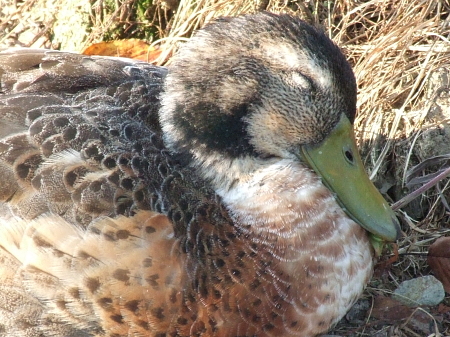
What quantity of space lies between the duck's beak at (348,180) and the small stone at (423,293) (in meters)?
0.49

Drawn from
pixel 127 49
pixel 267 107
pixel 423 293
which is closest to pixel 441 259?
pixel 423 293

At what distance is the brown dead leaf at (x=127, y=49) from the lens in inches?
179

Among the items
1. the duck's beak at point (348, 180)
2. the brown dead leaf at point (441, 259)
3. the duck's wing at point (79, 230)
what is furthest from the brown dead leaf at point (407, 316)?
the duck's wing at point (79, 230)

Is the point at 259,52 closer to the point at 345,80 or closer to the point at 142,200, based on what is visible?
the point at 345,80

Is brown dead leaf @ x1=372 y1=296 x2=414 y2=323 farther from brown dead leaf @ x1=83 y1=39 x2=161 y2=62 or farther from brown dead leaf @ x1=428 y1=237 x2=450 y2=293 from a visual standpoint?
brown dead leaf @ x1=83 y1=39 x2=161 y2=62

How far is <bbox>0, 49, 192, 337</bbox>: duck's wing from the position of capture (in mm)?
2680

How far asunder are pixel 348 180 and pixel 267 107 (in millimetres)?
463

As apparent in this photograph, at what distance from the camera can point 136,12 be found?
15.5ft

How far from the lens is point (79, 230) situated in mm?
2715

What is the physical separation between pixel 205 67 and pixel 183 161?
0.40 meters

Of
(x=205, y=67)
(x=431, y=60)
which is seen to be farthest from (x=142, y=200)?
(x=431, y=60)

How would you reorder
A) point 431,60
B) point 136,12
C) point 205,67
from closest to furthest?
1. point 205,67
2. point 431,60
3. point 136,12

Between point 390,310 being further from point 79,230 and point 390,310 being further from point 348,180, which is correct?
point 79,230

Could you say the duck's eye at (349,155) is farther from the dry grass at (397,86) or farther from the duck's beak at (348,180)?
the dry grass at (397,86)
